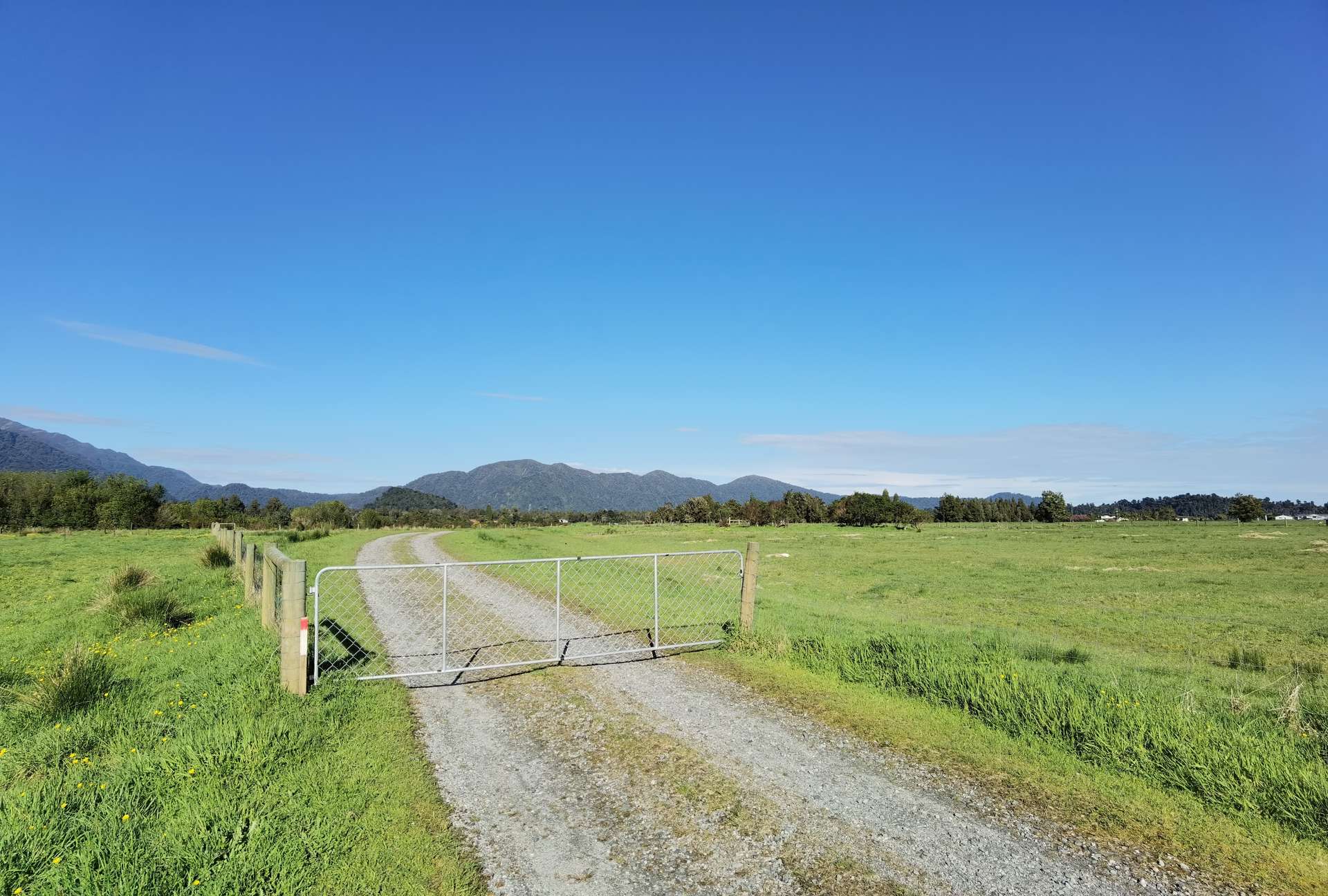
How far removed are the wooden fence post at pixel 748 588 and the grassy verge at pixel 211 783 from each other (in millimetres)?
6108

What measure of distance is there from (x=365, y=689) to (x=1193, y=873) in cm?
920

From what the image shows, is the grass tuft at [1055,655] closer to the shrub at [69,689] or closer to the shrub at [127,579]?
the shrub at [69,689]

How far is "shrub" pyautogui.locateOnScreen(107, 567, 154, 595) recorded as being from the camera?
57.7 ft

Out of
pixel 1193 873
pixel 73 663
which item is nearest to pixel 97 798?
pixel 73 663

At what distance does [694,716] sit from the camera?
799 cm

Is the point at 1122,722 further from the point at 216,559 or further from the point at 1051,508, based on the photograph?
the point at 1051,508

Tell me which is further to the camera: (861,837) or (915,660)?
(915,660)

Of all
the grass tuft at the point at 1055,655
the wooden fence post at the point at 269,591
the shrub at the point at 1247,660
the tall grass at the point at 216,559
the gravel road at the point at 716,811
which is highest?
the wooden fence post at the point at 269,591

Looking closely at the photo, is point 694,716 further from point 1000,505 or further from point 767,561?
point 1000,505

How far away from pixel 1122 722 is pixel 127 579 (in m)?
23.4

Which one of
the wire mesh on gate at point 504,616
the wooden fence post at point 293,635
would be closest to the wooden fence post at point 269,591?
the wire mesh on gate at point 504,616

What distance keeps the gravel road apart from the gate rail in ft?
7.15

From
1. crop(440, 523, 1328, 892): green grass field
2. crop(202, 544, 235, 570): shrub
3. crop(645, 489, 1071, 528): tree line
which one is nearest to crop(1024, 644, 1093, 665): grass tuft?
crop(440, 523, 1328, 892): green grass field

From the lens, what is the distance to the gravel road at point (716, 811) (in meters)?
4.54
